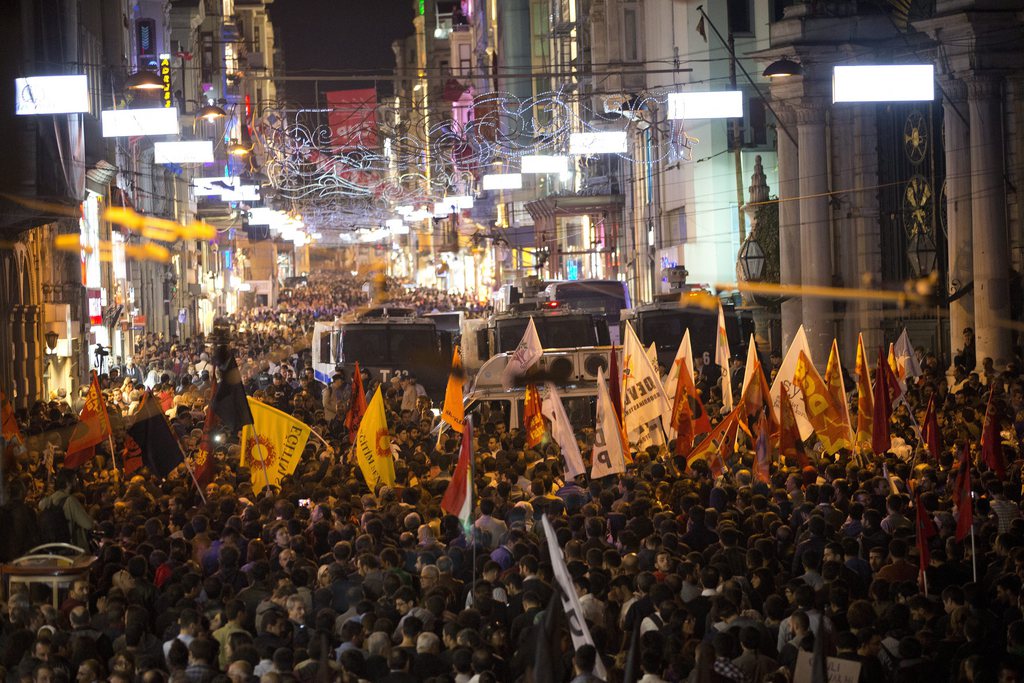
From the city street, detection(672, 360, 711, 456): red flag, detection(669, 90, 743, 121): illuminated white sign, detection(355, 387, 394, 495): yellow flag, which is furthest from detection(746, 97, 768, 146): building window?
detection(355, 387, 394, 495): yellow flag

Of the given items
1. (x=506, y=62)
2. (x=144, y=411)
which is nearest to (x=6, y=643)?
(x=144, y=411)

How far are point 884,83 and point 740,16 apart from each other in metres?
20.9

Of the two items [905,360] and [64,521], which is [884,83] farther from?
[64,521]

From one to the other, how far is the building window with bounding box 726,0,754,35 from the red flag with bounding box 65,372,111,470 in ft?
102

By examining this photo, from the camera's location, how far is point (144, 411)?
52.0 feet

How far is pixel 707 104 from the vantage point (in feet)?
104

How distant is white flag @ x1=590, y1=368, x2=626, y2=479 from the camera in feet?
52.6

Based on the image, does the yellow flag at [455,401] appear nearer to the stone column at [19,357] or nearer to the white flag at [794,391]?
the white flag at [794,391]

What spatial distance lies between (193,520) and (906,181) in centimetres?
2235

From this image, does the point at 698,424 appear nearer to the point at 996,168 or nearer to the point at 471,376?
the point at 996,168

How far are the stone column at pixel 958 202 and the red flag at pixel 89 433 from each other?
15400mm

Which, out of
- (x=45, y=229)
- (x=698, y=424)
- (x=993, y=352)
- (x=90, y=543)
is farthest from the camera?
(x=45, y=229)

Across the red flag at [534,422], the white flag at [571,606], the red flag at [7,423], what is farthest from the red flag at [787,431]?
the red flag at [7,423]

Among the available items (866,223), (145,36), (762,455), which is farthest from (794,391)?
(145,36)
